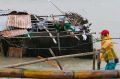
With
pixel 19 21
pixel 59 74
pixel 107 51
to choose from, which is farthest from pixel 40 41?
pixel 59 74

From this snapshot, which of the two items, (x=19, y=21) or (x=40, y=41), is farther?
(x=19, y=21)

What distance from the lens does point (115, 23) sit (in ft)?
88.6

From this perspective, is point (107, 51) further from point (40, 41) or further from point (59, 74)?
point (40, 41)

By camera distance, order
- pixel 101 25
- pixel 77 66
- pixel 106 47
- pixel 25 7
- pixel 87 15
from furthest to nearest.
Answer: pixel 25 7
pixel 87 15
pixel 101 25
pixel 77 66
pixel 106 47

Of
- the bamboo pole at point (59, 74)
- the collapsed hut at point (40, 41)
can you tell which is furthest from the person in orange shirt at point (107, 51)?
the collapsed hut at point (40, 41)

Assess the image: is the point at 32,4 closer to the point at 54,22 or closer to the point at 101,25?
the point at 101,25

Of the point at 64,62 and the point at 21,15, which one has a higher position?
the point at 21,15

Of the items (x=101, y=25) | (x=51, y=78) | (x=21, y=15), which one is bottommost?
(x=101, y=25)

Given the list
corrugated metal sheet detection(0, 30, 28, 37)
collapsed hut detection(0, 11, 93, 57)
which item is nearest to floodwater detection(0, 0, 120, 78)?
collapsed hut detection(0, 11, 93, 57)

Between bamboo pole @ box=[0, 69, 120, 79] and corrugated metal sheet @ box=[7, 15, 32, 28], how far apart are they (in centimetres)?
1380

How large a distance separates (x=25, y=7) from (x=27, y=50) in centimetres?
1621

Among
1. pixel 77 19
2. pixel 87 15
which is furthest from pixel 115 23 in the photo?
pixel 77 19

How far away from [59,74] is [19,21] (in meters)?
14.6

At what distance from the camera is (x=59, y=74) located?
16.4 ft
